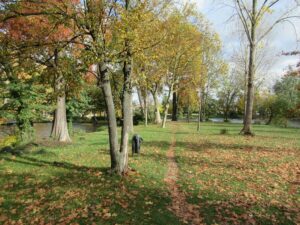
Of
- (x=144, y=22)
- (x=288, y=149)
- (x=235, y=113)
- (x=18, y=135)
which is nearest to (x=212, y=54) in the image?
(x=288, y=149)

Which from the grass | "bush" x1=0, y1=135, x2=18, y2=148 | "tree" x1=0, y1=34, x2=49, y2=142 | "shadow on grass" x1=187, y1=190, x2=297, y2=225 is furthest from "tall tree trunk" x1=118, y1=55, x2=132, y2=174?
"bush" x1=0, y1=135, x2=18, y2=148

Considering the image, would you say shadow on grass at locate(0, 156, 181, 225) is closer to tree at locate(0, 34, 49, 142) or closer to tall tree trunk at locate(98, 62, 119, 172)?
tall tree trunk at locate(98, 62, 119, 172)

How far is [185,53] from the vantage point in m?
Result: 25.1

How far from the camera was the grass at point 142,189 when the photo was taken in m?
4.97

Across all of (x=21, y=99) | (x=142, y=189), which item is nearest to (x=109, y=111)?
(x=142, y=189)

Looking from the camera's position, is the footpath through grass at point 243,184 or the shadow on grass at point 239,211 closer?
the shadow on grass at point 239,211

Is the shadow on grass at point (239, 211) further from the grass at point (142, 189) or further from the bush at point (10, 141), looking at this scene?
the bush at point (10, 141)

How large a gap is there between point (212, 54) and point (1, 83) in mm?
21011

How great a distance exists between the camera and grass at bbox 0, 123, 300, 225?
4.97m

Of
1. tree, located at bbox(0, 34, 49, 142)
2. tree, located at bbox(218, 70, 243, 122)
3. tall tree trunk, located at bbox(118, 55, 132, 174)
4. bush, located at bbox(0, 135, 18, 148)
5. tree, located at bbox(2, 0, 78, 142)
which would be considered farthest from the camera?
tree, located at bbox(218, 70, 243, 122)

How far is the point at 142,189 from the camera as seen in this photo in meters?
6.43

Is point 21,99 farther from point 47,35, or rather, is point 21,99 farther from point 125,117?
point 125,117

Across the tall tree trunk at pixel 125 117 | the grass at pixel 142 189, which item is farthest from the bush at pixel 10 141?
the tall tree trunk at pixel 125 117

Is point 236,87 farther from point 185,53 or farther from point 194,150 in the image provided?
point 194,150
